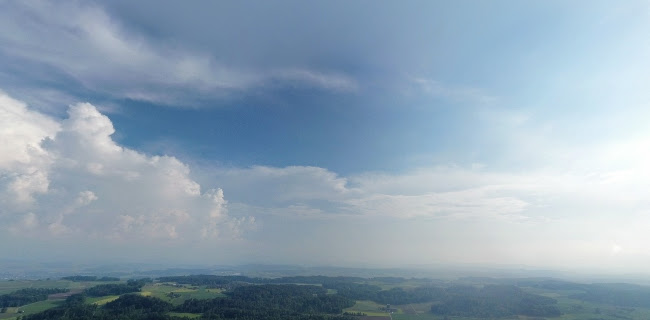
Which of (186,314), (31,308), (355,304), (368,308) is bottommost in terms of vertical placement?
(368,308)

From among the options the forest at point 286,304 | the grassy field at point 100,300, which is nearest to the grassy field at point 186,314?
the forest at point 286,304

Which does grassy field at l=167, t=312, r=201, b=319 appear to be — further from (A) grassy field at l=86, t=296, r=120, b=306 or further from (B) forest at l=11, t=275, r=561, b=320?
(A) grassy field at l=86, t=296, r=120, b=306

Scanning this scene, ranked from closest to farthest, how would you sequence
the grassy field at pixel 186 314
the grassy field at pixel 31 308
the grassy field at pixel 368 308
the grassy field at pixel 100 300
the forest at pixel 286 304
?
the grassy field at pixel 186 314 → the forest at pixel 286 304 → the grassy field at pixel 31 308 → the grassy field at pixel 100 300 → the grassy field at pixel 368 308

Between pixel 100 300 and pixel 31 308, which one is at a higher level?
pixel 100 300

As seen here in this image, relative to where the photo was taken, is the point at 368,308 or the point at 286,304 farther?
the point at 368,308

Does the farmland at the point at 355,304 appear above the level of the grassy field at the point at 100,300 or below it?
below

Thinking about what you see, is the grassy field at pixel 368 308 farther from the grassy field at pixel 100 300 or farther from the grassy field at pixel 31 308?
the grassy field at pixel 31 308

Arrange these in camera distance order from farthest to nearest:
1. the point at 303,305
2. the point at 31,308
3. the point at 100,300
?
the point at 303,305 → the point at 100,300 → the point at 31,308

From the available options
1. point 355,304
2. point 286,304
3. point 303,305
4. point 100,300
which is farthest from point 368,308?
point 100,300

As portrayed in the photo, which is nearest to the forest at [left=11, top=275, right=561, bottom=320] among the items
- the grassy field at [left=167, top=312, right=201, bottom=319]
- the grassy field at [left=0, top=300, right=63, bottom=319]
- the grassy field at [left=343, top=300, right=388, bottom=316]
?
the grassy field at [left=167, top=312, right=201, bottom=319]

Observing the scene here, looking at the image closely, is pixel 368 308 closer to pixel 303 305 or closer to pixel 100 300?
pixel 303 305

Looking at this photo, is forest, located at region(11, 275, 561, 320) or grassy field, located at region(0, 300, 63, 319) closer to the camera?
forest, located at region(11, 275, 561, 320)

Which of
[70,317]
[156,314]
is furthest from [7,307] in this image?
[156,314]
